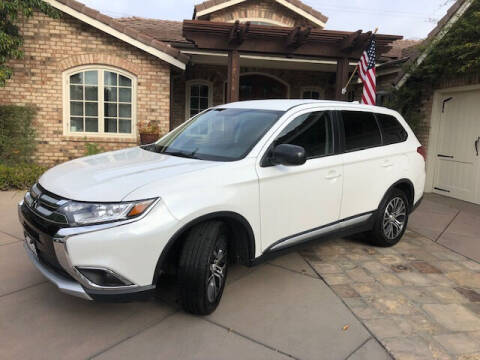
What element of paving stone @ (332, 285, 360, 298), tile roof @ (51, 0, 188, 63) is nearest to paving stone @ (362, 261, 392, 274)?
paving stone @ (332, 285, 360, 298)

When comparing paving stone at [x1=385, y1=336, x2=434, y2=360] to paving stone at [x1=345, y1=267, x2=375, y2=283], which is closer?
paving stone at [x1=385, y1=336, x2=434, y2=360]

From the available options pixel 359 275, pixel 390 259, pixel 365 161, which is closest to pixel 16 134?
pixel 365 161

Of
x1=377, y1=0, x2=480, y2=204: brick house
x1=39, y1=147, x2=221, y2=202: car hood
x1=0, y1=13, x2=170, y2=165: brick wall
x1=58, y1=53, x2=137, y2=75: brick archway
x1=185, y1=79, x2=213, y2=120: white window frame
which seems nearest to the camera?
x1=39, y1=147, x2=221, y2=202: car hood

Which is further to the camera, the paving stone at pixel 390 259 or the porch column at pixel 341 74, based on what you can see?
the porch column at pixel 341 74

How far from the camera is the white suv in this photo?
2.57 m

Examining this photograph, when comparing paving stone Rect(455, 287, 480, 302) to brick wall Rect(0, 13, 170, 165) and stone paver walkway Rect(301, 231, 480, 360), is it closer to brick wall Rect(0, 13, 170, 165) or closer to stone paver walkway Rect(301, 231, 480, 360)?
stone paver walkway Rect(301, 231, 480, 360)

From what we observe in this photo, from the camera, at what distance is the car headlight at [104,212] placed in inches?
101

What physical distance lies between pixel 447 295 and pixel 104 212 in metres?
3.15

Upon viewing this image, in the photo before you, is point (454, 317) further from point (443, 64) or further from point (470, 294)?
point (443, 64)

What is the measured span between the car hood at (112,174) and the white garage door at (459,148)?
6645 millimetres

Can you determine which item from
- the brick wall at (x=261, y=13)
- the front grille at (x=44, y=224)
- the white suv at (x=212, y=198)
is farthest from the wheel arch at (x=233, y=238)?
the brick wall at (x=261, y=13)

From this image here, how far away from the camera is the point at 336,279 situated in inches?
154

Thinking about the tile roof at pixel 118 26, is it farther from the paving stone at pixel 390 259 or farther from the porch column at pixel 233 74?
the paving stone at pixel 390 259

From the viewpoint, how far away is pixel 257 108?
390cm
